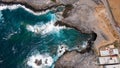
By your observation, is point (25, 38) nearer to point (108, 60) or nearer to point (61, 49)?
point (61, 49)

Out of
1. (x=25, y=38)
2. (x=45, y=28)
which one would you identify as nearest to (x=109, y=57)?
(x=45, y=28)

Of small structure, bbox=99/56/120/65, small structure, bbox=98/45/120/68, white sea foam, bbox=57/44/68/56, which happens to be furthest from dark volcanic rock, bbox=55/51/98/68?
small structure, bbox=98/45/120/68

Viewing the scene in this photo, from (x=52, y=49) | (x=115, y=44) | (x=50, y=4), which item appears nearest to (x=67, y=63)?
(x=52, y=49)

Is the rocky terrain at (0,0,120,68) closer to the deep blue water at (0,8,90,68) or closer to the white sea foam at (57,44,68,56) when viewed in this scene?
the white sea foam at (57,44,68,56)

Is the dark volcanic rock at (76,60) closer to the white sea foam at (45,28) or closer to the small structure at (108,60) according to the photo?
the small structure at (108,60)

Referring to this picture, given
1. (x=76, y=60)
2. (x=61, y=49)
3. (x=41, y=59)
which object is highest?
(x=61, y=49)

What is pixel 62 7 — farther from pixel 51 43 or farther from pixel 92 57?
pixel 92 57
